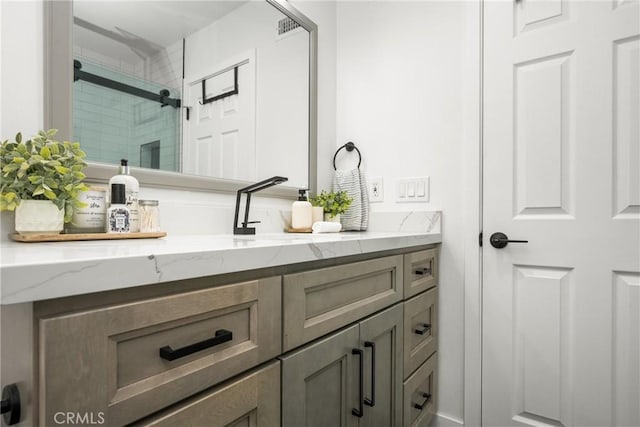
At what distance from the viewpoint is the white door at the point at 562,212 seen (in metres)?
1.21

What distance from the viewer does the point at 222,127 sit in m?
1.28

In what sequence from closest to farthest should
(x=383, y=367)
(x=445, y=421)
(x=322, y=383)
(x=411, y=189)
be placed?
(x=322, y=383) → (x=383, y=367) → (x=445, y=421) → (x=411, y=189)

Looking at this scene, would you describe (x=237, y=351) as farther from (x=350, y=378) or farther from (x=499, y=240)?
(x=499, y=240)

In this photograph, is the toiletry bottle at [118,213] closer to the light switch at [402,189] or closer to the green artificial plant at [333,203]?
the green artificial plant at [333,203]

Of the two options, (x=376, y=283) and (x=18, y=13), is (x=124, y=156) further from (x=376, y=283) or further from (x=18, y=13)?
(x=376, y=283)

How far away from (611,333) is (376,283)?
2.79 ft

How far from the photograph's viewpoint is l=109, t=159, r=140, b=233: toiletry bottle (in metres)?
0.93

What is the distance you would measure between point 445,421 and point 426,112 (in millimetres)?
1310

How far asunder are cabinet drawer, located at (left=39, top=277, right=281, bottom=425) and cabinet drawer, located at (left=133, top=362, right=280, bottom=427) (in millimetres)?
17

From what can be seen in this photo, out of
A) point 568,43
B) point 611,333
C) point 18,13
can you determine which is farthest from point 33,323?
point 568,43

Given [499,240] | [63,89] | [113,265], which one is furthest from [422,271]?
[63,89]

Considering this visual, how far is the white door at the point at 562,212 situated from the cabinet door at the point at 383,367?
48 cm

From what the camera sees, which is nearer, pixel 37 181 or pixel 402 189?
pixel 37 181

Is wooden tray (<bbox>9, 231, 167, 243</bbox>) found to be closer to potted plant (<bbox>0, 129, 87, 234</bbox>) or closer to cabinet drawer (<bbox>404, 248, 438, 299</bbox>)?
potted plant (<bbox>0, 129, 87, 234</bbox>)
